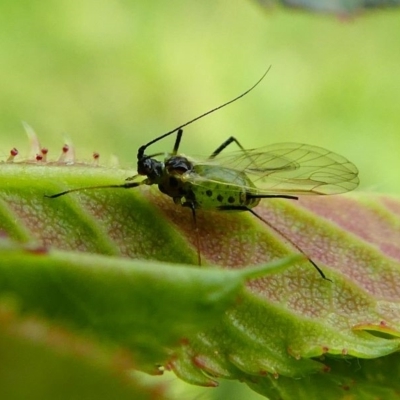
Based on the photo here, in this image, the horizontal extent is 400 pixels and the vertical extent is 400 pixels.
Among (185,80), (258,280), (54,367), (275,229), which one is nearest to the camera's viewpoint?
(54,367)

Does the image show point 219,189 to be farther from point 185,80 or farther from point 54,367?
point 185,80

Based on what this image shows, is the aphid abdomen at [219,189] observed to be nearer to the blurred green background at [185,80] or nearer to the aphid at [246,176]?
the aphid at [246,176]

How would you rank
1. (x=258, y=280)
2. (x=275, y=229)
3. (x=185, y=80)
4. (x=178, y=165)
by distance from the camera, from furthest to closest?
(x=185, y=80), (x=178, y=165), (x=275, y=229), (x=258, y=280)

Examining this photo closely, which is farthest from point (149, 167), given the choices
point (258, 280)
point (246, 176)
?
point (258, 280)

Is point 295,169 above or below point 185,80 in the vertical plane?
below

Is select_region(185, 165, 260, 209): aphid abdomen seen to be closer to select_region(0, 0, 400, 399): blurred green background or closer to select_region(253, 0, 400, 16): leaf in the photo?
select_region(253, 0, 400, 16): leaf

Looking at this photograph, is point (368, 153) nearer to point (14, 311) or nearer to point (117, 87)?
point (117, 87)

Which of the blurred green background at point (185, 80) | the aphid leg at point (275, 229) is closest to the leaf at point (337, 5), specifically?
the aphid leg at point (275, 229)
